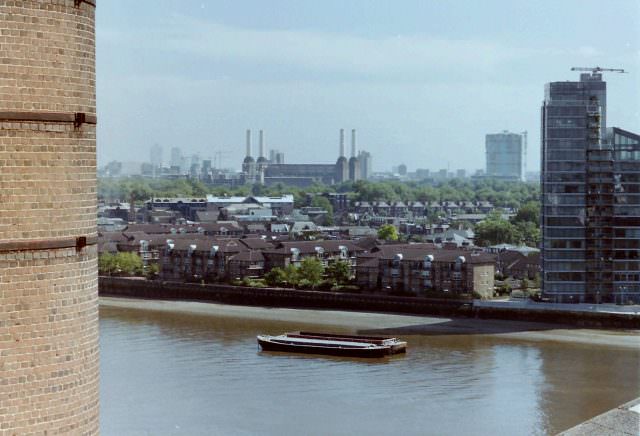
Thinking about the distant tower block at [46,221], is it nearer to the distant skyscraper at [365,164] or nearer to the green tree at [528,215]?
the green tree at [528,215]

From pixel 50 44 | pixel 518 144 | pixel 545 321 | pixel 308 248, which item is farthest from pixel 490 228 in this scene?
pixel 518 144

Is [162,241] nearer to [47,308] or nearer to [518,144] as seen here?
[47,308]

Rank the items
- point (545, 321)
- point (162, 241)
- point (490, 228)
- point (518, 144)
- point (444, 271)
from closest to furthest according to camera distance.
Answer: point (545, 321), point (444, 271), point (162, 241), point (490, 228), point (518, 144)

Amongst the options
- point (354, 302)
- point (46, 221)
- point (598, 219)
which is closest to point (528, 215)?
point (354, 302)

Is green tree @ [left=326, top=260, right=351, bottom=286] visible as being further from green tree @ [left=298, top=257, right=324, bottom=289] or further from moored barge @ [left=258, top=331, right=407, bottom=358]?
moored barge @ [left=258, top=331, right=407, bottom=358]

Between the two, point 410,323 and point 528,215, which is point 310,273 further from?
point 528,215

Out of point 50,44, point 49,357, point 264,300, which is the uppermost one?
point 50,44

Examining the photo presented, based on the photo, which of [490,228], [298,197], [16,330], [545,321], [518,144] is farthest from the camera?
[518,144]
